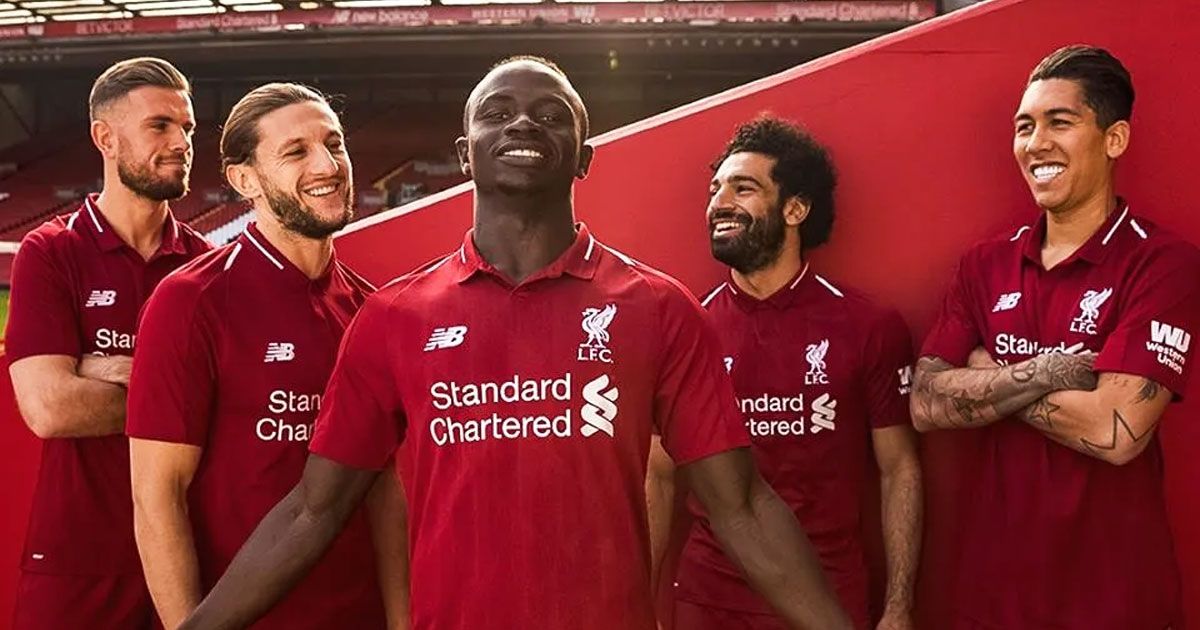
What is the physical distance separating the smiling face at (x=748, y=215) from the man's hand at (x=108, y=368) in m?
1.59

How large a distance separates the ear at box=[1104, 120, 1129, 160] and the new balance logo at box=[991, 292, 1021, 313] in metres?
0.41

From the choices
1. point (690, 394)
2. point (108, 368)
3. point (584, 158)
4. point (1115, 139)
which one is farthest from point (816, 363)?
point (108, 368)

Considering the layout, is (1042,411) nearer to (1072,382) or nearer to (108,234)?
(1072,382)

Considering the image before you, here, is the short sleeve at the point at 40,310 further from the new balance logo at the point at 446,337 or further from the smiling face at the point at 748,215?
the smiling face at the point at 748,215

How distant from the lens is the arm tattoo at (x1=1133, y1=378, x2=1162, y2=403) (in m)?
2.34

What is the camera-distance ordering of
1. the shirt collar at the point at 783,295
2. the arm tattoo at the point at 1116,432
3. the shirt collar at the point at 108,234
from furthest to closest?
1. the shirt collar at the point at 783,295
2. the shirt collar at the point at 108,234
3. the arm tattoo at the point at 1116,432

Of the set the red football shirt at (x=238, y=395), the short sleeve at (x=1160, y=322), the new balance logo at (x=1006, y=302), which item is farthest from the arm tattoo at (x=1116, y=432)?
the red football shirt at (x=238, y=395)

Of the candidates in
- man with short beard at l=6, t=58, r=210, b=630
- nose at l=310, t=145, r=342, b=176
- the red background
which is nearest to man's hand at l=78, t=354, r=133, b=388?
man with short beard at l=6, t=58, r=210, b=630

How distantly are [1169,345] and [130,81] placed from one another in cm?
274

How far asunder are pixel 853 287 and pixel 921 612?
3.31 ft

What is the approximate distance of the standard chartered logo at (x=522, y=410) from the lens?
1845 millimetres

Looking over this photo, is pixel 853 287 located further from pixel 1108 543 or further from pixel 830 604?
pixel 830 604

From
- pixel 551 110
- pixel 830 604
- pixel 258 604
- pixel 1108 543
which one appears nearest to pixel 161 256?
pixel 258 604

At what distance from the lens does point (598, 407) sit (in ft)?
6.11
